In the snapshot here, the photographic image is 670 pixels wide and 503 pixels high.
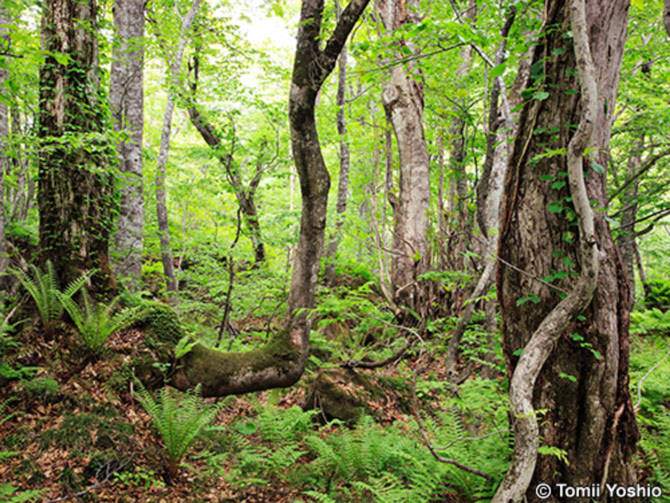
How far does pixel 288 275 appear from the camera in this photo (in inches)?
298

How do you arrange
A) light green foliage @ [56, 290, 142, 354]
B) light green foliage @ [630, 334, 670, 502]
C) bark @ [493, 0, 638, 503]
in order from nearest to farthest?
1. bark @ [493, 0, 638, 503]
2. light green foliage @ [630, 334, 670, 502]
3. light green foliage @ [56, 290, 142, 354]

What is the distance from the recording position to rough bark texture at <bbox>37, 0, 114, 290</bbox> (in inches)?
147

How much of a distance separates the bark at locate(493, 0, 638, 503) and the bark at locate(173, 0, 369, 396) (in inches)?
74.8

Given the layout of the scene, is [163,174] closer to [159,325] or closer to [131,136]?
[131,136]

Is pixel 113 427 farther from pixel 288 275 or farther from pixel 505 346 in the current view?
pixel 288 275

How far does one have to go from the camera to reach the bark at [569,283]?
2256mm

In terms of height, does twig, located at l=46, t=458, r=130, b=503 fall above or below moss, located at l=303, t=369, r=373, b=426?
above

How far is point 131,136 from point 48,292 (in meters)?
3.34

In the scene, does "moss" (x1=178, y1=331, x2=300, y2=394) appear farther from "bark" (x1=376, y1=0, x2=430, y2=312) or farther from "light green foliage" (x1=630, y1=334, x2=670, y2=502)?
"bark" (x1=376, y1=0, x2=430, y2=312)

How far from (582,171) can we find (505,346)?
4.36ft

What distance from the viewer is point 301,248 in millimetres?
3936

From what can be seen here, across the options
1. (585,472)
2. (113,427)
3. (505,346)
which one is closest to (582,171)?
(505,346)

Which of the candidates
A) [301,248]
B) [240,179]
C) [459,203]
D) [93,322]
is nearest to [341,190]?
[240,179]

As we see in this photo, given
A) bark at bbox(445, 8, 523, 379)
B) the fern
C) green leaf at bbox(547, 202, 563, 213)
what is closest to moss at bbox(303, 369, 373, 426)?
bark at bbox(445, 8, 523, 379)
